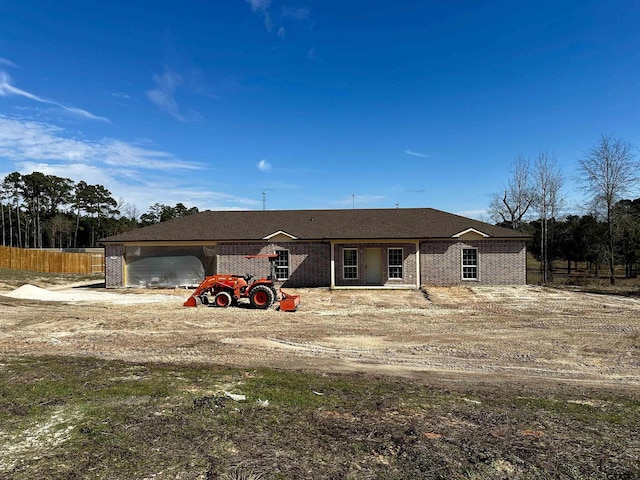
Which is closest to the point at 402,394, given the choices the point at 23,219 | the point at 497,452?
the point at 497,452

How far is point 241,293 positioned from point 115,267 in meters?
11.9

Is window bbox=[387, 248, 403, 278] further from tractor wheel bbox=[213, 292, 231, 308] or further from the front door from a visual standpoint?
tractor wheel bbox=[213, 292, 231, 308]

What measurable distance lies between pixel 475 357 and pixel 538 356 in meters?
1.27

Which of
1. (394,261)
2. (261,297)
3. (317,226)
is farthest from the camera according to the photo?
(317,226)

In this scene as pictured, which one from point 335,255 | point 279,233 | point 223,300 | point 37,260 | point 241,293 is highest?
point 279,233

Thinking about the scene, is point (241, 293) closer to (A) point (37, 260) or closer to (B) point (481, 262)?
(B) point (481, 262)

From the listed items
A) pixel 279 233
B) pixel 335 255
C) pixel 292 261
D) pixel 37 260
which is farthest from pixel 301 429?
pixel 37 260

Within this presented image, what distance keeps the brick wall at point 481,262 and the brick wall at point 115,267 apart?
54.7ft

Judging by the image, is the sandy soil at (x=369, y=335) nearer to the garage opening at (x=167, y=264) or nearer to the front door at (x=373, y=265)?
the front door at (x=373, y=265)

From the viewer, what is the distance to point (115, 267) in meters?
23.2

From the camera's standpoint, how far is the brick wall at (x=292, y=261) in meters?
22.8

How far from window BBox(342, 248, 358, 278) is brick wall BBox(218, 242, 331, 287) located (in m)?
0.83

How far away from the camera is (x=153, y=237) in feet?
76.5

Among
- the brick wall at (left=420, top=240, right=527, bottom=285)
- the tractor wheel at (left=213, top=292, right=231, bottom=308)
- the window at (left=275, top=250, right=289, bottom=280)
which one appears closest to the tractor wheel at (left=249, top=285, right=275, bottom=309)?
the tractor wheel at (left=213, top=292, right=231, bottom=308)
